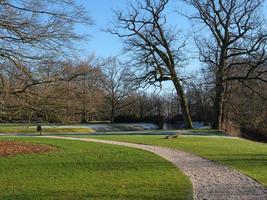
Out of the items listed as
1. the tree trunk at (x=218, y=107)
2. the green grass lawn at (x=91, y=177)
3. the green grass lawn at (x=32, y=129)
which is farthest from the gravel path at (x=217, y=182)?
the tree trunk at (x=218, y=107)

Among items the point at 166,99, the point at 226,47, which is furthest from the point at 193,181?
the point at 166,99

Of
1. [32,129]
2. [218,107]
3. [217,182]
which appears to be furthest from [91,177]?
[218,107]

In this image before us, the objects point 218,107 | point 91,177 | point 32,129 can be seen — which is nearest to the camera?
point 91,177

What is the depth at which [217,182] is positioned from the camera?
41.1 feet

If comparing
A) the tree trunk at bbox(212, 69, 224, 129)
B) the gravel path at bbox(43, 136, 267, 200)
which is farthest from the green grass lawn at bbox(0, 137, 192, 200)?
the tree trunk at bbox(212, 69, 224, 129)

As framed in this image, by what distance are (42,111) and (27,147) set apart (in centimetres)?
211

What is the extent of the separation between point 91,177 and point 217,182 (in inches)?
130

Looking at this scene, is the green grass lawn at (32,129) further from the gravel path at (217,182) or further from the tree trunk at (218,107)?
the gravel path at (217,182)

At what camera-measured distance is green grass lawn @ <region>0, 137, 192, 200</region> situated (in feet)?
33.9

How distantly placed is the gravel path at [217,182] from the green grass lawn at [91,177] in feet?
1.19

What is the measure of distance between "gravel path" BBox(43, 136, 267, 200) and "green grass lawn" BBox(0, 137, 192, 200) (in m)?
0.36

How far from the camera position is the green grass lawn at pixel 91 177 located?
10328 mm

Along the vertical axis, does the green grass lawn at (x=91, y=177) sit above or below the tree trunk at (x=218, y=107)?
below

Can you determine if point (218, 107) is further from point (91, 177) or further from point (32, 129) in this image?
point (91, 177)
